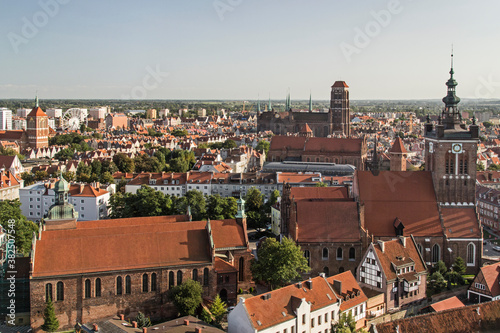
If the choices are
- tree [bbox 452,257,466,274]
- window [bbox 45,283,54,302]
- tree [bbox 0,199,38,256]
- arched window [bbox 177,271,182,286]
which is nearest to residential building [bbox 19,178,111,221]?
tree [bbox 0,199,38,256]

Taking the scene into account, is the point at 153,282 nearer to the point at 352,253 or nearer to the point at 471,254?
the point at 352,253

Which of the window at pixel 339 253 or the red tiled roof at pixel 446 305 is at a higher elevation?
the window at pixel 339 253

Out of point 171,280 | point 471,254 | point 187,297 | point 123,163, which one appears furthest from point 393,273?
point 123,163

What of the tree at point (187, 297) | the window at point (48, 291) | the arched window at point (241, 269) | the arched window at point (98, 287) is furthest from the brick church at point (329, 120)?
the window at point (48, 291)

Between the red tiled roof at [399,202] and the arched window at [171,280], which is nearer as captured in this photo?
the arched window at [171,280]

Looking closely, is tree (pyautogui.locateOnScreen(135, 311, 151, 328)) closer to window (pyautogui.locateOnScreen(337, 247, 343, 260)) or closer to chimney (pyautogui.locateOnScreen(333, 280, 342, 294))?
chimney (pyautogui.locateOnScreen(333, 280, 342, 294))

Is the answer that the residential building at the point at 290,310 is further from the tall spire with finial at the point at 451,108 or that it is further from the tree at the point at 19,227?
the tree at the point at 19,227
